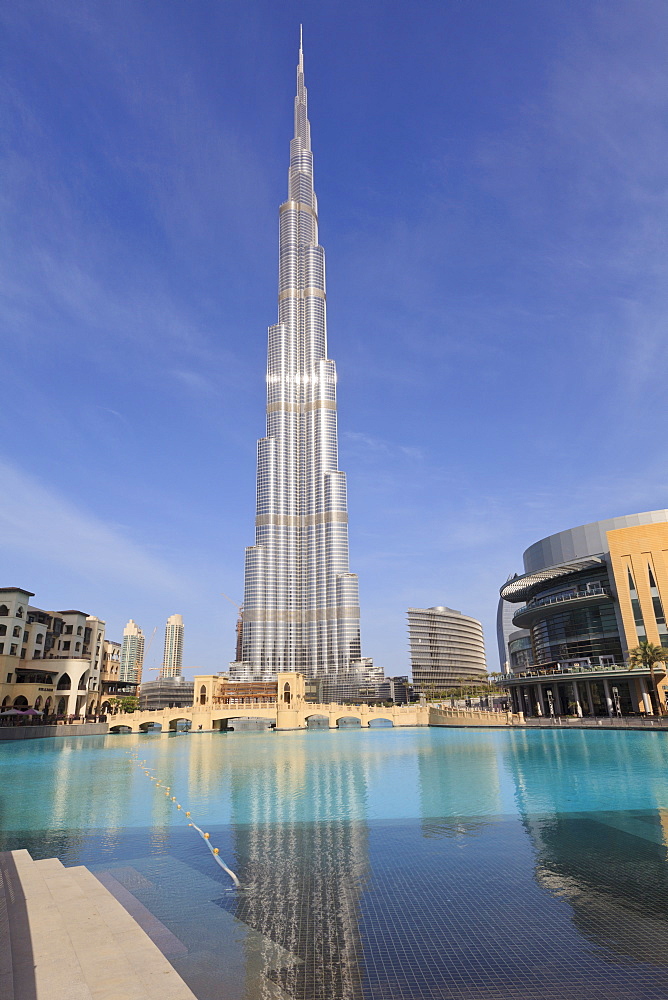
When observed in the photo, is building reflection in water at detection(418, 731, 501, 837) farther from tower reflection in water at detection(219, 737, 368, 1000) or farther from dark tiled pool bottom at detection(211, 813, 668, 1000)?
tower reflection in water at detection(219, 737, 368, 1000)

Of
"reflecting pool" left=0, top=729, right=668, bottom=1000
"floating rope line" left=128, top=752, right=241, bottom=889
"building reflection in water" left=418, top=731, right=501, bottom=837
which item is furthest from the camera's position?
"building reflection in water" left=418, top=731, right=501, bottom=837

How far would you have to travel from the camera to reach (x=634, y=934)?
11.9 meters

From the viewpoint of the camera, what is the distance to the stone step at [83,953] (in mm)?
8430

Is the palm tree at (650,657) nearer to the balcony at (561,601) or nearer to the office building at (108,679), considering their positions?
the balcony at (561,601)

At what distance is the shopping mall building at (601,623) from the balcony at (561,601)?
0.16m

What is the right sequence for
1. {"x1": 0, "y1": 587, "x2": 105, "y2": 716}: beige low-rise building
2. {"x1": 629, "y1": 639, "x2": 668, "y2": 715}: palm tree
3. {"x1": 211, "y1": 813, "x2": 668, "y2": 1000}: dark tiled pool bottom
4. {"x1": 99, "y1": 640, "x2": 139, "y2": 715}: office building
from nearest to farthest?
1. {"x1": 211, "y1": 813, "x2": 668, "y2": 1000}: dark tiled pool bottom
2. {"x1": 629, "y1": 639, "x2": 668, "y2": 715}: palm tree
3. {"x1": 0, "y1": 587, "x2": 105, "y2": 716}: beige low-rise building
4. {"x1": 99, "y1": 640, "x2": 139, "y2": 715}: office building

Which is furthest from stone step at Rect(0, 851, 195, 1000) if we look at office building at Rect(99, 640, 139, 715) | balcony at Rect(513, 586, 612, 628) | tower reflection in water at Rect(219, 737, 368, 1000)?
office building at Rect(99, 640, 139, 715)

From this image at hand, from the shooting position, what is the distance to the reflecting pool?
10602 mm

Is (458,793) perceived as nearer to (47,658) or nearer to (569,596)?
(569,596)

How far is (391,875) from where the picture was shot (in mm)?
16766

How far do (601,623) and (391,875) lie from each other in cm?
9114

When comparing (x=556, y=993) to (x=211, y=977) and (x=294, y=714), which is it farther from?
(x=294, y=714)

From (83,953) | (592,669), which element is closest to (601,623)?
(592,669)

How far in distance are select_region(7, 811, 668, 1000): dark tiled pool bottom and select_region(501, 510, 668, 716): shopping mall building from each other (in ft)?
240
